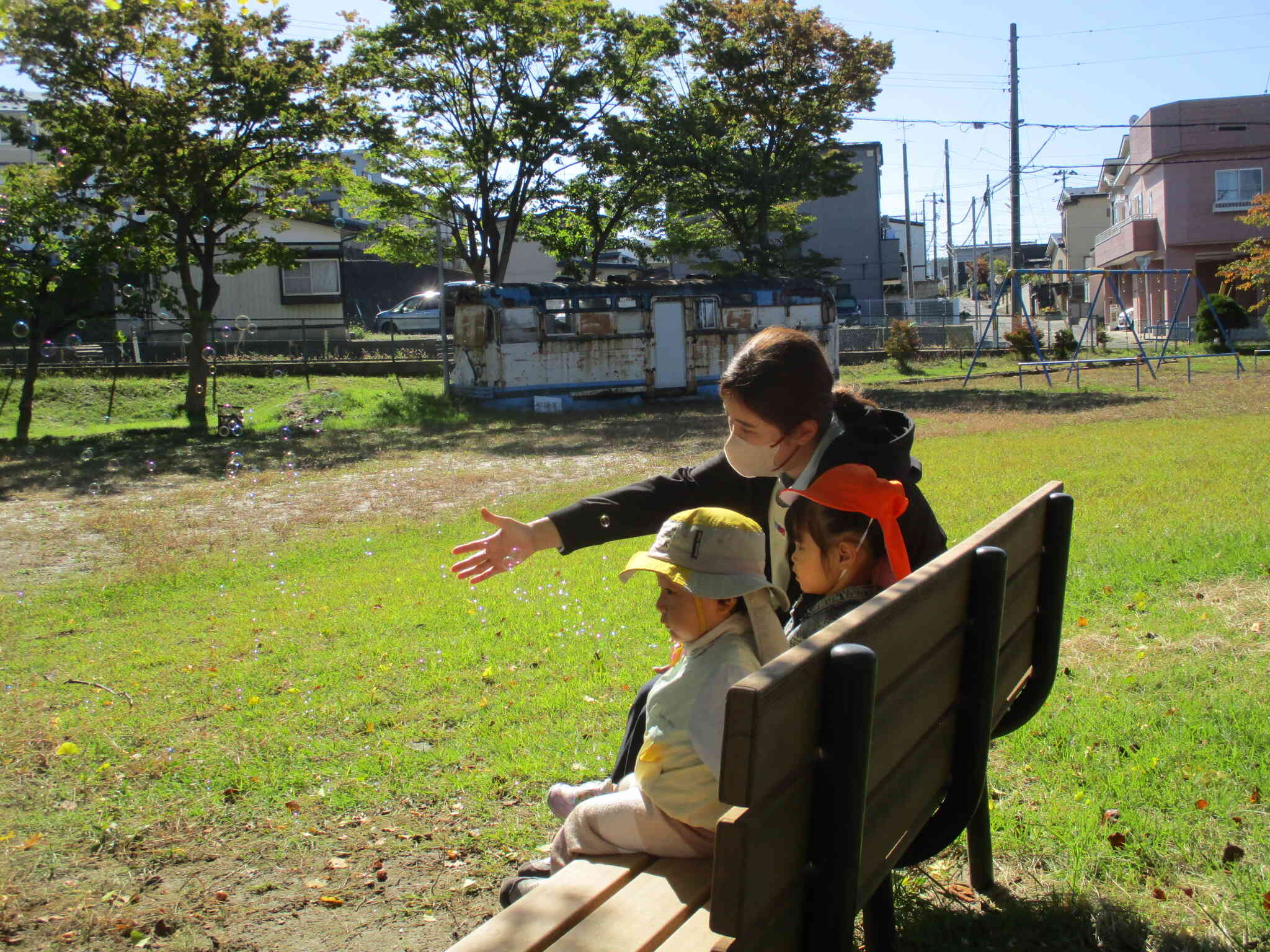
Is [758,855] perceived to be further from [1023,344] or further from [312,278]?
[312,278]

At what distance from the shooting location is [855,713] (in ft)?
5.40

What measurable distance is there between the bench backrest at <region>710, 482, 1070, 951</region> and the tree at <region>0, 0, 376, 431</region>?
61.7ft

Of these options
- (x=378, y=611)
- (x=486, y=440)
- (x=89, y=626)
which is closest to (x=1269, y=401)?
(x=486, y=440)

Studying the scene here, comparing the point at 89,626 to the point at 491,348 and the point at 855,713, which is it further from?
the point at 491,348

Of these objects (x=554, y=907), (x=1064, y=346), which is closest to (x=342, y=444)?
(x=554, y=907)

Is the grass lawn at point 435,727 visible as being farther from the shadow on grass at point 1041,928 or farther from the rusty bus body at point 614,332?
the rusty bus body at point 614,332

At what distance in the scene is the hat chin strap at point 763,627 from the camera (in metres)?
2.28

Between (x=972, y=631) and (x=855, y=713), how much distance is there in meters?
0.78

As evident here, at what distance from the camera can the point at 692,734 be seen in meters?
2.14

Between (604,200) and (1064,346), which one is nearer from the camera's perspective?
(604,200)

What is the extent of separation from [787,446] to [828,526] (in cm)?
29

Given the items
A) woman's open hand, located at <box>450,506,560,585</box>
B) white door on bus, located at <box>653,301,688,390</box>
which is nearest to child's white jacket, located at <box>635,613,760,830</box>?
woman's open hand, located at <box>450,506,560,585</box>

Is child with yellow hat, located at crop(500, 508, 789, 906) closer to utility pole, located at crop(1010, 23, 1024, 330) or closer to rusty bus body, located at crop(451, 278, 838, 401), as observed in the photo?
rusty bus body, located at crop(451, 278, 838, 401)

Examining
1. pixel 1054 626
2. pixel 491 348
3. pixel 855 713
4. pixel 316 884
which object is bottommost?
pixel 316 884
